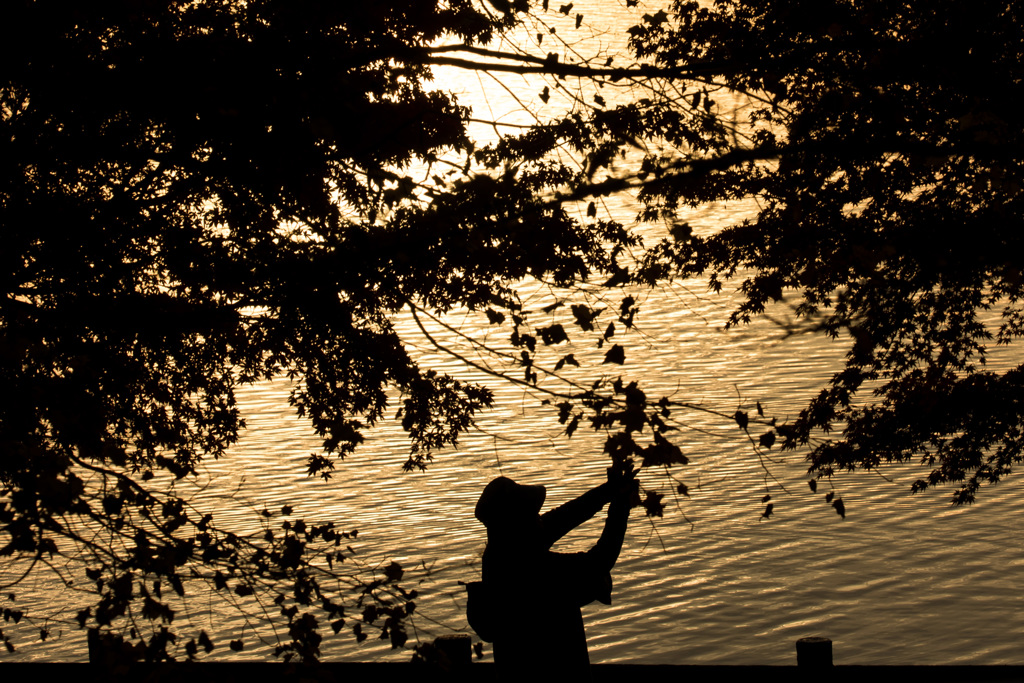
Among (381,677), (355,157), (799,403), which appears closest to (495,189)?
(355,157)

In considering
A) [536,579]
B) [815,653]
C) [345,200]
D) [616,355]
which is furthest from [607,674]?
[345,200]

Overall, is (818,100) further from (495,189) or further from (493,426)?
(493,426)

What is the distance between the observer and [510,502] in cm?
311

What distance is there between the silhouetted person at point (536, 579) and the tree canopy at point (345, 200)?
0.67 m

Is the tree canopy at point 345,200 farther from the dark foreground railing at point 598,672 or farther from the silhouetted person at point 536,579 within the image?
the silhouetted person at point 536,579

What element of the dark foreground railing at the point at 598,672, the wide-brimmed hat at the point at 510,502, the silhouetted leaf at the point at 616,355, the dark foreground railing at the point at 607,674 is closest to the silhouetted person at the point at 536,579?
the wide-brimmed hat at the point at 510,502

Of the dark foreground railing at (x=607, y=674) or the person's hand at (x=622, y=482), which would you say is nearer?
the person's hand at (x=622, y=482)

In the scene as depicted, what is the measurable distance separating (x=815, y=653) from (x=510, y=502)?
307 centimetres

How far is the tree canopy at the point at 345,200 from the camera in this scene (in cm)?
459

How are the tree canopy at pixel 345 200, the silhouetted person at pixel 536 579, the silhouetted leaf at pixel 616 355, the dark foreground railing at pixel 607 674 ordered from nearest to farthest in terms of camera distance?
the silhouetted person at pixel 536 579, the silhouetted leaf at pixel 616 355, the tree canopy at pixel 345 200, the dark foreground railing at pixel 607 674

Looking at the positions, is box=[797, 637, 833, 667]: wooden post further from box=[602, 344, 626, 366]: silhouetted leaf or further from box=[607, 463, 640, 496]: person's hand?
box=[607, 463, 640, 496]: person's hand

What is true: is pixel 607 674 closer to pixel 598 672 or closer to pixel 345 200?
pixel 598 672

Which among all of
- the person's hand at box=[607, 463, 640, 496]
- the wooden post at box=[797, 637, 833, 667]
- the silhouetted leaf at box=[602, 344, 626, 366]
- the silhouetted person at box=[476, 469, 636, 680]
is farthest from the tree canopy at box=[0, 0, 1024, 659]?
the wooden post at box=[797, 637, 833, 667]

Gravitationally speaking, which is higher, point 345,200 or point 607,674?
point 345,200
